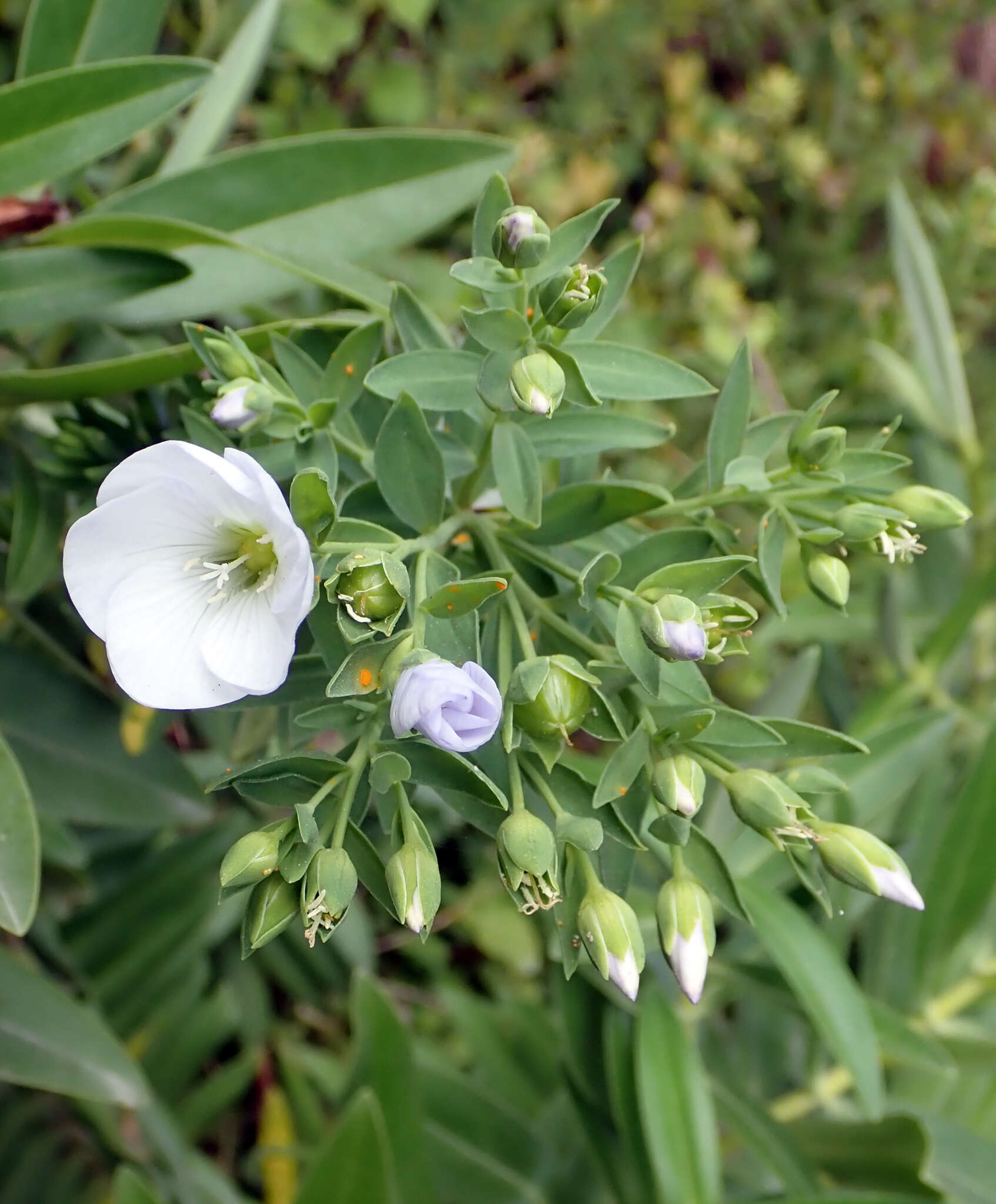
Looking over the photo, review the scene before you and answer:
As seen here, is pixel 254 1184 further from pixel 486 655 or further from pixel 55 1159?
pixel 486 655

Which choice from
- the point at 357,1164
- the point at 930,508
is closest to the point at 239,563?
the point at 930,508

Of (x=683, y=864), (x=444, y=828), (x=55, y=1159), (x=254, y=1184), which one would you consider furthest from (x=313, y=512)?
(x=254, y=1184)

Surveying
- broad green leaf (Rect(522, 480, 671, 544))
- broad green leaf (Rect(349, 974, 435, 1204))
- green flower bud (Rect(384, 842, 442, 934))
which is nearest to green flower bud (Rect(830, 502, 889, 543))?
broad green leaf (Rect(522, 480, 671, 544))

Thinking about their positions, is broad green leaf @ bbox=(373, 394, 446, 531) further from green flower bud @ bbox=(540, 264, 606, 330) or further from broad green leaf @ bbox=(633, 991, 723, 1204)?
broad green leaf @ bbox=(633, 991, 723, 1204)

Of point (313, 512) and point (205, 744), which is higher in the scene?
point (313, 512)

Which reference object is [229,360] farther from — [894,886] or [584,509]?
[894,886]

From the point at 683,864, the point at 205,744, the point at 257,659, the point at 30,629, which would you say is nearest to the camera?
the point at 257,659

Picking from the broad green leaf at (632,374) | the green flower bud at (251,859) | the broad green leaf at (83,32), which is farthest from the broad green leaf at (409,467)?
the broad green leaf at (83,32)
